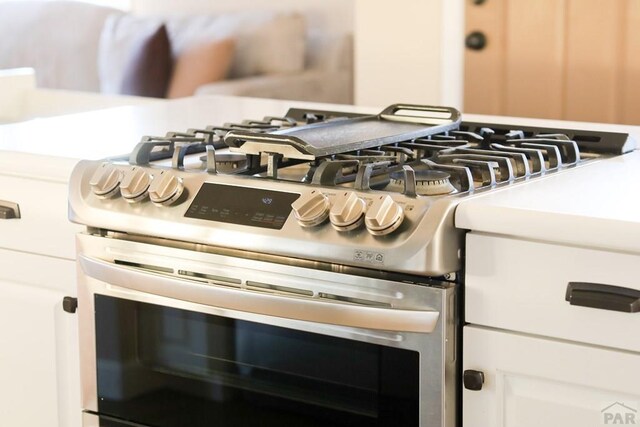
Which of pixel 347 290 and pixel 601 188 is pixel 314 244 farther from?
pixel 601 188

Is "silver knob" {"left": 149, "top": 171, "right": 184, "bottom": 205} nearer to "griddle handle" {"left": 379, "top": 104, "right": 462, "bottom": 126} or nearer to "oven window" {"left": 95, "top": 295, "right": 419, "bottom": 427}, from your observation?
"oven window" {"left": 95, "top": 295, "right": 419, "bottom": 427}

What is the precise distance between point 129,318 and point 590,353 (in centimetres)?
70

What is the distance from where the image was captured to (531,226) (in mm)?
1207

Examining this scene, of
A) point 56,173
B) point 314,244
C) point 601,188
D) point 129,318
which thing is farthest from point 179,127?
point 601,188

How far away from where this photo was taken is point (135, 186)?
145cm

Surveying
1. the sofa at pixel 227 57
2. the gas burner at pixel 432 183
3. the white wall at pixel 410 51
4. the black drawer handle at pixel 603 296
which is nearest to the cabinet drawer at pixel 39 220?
the gas burner at pixel 432 183

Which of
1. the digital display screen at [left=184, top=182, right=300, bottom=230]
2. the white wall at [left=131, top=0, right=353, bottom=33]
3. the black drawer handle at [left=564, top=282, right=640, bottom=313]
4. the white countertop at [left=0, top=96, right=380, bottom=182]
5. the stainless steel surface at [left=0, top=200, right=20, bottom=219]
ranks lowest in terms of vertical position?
the black drawer handle at [left=564, top=282, right=640, bottom=313]

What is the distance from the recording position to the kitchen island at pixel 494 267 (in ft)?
3.91

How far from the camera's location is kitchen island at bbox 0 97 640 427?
1.19m

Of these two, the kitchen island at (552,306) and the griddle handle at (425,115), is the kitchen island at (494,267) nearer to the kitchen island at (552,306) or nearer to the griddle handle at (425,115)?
the kitchen island at (552,306)

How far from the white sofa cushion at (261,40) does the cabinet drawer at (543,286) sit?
11.3ft

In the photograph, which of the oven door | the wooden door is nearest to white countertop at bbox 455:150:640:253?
the oven door

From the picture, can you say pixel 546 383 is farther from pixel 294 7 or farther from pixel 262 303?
pixel 294 7

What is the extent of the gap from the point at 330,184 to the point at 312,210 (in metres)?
0.09
